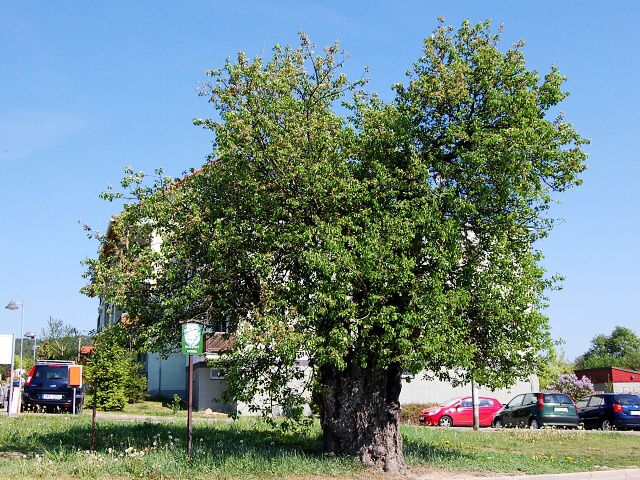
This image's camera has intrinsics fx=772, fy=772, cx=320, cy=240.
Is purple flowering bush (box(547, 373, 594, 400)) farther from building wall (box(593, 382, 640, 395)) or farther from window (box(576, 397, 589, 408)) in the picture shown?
window (box(576, 397, 589, 408))

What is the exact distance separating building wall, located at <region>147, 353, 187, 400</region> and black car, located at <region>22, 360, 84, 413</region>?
1331 cm

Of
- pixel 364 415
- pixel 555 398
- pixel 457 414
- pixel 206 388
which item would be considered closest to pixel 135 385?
pixel 206 388

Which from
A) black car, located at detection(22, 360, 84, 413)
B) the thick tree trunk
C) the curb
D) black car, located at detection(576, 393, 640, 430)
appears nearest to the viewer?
the curb

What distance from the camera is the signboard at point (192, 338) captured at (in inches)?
578

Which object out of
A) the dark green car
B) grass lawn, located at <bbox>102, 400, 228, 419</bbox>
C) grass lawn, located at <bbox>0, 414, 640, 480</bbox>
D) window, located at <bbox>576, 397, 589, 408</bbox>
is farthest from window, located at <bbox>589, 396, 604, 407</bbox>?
grass lawn, located at <bbox>102, 400, 228, 419</bbox>

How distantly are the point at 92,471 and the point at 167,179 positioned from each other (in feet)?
20.7

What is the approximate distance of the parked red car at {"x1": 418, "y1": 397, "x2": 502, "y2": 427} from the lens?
33.2 meters

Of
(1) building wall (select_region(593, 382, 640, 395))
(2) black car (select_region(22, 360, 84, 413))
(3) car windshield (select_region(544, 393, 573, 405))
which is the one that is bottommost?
(1) building wall (select_region(593, 382, 640, 395))

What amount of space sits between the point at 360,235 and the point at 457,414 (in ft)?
69.3

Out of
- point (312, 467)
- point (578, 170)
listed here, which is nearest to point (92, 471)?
point (312, 467)

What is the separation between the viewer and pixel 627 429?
30875 millimetres

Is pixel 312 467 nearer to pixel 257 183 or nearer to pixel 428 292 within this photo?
pixel 428 292

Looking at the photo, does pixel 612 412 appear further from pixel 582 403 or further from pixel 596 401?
pixel 582 403

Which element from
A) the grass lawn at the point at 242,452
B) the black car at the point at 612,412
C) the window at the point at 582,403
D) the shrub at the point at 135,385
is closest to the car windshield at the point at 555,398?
Result: the black car at the point at 612,412
